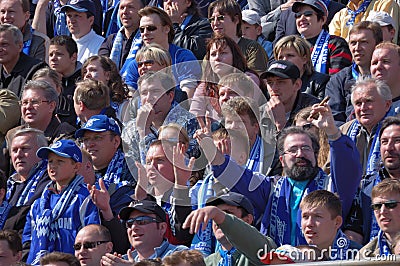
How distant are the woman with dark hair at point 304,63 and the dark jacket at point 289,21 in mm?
1605

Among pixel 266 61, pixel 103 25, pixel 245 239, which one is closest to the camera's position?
pixel 245 239

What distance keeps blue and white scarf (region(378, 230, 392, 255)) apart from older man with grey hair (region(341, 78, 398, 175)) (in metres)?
1.51

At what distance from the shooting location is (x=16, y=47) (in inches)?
583

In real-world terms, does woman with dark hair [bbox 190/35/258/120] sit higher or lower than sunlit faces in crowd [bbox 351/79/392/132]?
higher

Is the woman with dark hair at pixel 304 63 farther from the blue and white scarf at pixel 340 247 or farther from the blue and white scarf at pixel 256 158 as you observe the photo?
the blue and white scarf at pixel 340 247

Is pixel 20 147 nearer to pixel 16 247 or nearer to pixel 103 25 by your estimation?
pixel 16 247

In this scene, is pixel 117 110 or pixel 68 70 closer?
pixel 117 110

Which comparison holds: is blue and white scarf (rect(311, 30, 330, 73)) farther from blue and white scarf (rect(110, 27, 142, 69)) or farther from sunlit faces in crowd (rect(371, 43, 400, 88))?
blue and white scarf (rect(110, 27, 142, 69))

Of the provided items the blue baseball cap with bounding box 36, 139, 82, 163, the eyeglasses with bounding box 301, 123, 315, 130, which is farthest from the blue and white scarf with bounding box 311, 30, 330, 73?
the blue baseball cap with bounding box 36, 139, 82, 163

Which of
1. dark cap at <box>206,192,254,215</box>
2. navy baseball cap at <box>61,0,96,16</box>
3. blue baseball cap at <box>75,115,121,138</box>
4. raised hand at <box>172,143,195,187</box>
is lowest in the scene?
dark cap at <box>206,192,254,215</box>

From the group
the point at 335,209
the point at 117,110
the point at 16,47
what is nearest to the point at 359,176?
the point at 335,209

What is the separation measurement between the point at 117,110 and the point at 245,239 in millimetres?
4010

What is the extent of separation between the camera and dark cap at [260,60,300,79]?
40.6 feet

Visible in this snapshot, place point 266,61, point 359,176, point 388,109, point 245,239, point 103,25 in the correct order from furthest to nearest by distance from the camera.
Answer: point 103,25, point 266,61, point 388,109, point 359,176, point 245,239
